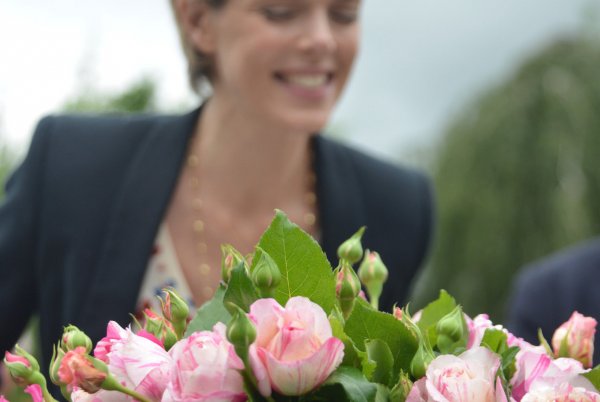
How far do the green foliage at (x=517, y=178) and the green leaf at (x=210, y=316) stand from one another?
560 cm

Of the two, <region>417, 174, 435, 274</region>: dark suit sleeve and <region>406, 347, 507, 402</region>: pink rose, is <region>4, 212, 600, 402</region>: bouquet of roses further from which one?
<region>417, 174, 435, 274</region>: dark suit sleeve

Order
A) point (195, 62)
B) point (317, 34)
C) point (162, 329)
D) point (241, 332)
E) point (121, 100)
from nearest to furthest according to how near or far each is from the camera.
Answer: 1. point (241, 332)
2. point (162, 329)
3. point (317, 34)
4. point (195, 62)
5. point (121, 100)

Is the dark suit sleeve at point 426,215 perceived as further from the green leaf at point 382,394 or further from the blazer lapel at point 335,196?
the green leaf at point 382,394

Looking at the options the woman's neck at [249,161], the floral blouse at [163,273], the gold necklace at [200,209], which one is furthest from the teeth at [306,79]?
the floral blouse at [163,273]

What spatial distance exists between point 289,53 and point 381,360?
1.00m

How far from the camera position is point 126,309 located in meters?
1.54

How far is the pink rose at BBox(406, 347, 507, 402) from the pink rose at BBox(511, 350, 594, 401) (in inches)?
1.4

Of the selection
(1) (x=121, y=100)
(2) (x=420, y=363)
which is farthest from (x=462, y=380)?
(1) (x=121, y=100)

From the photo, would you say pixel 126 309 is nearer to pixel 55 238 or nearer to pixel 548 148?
pixel 55 238

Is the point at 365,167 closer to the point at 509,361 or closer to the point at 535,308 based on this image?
the point at 535,308

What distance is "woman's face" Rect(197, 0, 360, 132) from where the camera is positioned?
151 centimetres

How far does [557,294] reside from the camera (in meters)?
1.86

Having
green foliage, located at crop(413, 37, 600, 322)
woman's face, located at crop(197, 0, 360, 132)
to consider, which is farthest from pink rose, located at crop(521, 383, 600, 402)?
green foliage, located at crop(413, 37, 600, 322)

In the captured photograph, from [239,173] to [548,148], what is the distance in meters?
4.99
